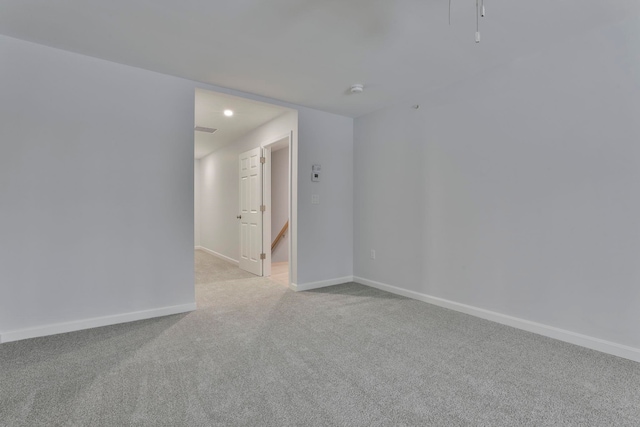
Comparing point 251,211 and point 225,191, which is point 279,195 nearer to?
point 225,191

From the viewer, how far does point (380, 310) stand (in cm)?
314

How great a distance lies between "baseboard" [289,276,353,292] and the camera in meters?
3.90

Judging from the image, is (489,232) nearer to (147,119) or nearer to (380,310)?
(380,310)

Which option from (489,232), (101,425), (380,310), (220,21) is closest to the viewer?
(101,425)

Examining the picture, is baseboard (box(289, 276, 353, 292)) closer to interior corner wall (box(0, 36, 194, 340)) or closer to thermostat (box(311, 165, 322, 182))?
interior corner wall (box(0, 36, 194, 340))

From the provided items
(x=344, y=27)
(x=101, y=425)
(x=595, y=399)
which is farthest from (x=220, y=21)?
(x=595, y=399)

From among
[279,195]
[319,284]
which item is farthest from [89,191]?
[279,195]

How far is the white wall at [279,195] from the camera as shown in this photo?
20.4 ft

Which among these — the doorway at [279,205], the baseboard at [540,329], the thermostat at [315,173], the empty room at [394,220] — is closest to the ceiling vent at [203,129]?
the doorway at [279,205]

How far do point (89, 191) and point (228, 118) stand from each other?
230 cm

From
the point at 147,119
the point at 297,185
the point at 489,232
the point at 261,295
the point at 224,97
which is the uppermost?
the point at 224,97

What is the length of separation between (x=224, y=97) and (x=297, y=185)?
134 cm

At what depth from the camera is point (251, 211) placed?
5.03 m

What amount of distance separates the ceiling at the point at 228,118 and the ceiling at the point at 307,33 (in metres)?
0.56
